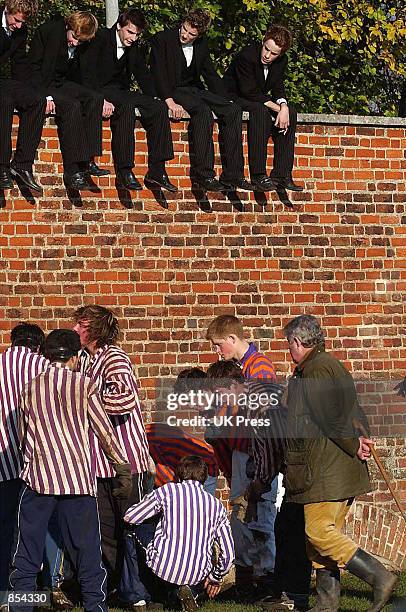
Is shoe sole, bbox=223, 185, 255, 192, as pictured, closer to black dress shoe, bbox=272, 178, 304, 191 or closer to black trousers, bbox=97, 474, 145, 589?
black dress shoe, bbox=272, 178, 304, 191

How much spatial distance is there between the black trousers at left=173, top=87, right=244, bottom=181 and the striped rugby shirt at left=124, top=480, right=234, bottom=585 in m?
2.79

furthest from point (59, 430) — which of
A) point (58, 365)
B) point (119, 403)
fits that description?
point (119, 403)

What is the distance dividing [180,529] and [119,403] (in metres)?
0.95

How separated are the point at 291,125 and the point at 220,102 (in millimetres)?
610

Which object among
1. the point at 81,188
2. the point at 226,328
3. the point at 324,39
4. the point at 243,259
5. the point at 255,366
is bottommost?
the point at 255,366

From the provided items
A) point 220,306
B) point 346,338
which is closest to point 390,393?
point 346,338

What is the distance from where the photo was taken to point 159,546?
29.1 feet

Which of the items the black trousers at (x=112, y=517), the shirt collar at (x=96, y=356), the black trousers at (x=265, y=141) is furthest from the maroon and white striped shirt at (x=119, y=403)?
the black trousers at (x=265, y=141)

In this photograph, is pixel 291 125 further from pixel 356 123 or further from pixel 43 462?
pixel 43 462

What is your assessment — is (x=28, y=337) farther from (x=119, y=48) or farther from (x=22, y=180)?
(x=119, y=48)

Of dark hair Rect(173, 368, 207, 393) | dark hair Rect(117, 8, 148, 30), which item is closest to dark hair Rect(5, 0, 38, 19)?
dark hair Rect(117, 8, 148, 30)

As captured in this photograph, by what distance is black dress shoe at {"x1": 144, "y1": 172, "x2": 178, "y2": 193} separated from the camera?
10414 millimetres

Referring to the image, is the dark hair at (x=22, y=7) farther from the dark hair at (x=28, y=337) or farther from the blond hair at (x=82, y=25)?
the dark hair at (x=28, y=337)

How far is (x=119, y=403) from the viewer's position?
9.11 metres
